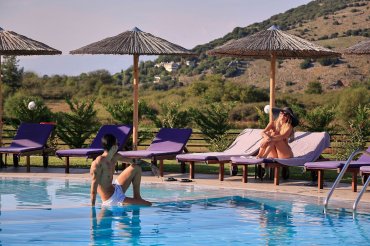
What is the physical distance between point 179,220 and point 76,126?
9450 mm

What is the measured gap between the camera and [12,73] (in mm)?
55219

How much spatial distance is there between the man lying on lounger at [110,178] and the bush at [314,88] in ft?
133

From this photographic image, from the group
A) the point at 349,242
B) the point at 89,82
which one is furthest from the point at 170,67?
the point at 349,242

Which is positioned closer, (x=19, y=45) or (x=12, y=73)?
(x=19, y=45)

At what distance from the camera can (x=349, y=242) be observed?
9.66 meters

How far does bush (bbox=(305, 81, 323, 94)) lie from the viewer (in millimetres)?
51406

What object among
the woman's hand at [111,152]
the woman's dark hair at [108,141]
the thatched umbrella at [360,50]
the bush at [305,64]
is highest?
the bush at [305,64]

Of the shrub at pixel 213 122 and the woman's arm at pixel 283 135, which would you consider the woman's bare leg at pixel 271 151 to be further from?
the shrub at pixel 213 122

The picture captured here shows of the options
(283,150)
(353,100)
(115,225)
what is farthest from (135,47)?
(353,100)

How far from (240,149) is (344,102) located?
2191 centimetres

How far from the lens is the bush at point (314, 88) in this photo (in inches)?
2024

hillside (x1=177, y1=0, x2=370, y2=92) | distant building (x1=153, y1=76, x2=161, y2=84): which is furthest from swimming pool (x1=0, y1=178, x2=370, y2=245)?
distant building (x1=153, y1=76, x2=161, y2=84)

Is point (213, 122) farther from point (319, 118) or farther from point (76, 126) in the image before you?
point (76, 126)

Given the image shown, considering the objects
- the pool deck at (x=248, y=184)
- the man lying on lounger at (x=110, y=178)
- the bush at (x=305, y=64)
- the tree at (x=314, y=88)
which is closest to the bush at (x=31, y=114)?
the pool deck at (x=248, y=184)
